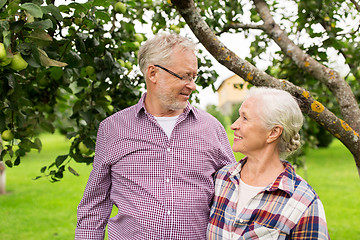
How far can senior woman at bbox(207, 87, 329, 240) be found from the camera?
57.2 inches

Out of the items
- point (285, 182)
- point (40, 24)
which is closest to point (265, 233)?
point (285, 182)

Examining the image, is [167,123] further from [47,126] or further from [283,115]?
[47,126]

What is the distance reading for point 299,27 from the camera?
10.8ft

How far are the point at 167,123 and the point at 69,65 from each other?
0.64 metres

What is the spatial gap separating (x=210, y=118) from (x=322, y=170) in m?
10.1

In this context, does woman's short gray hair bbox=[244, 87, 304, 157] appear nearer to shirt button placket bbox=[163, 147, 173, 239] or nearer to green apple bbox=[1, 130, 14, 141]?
shirt button placket bbox=[163, 147, 173, 239]

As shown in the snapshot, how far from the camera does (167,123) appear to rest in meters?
1.92

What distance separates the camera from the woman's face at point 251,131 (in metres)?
1.59

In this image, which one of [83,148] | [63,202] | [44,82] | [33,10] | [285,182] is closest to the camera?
[33,10]

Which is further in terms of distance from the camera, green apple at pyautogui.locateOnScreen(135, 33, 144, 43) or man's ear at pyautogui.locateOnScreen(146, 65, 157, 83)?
green apple at pyautogui.locateOnScreen(135, 33, 144, 43)

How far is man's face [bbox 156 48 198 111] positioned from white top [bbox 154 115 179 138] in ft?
0.19

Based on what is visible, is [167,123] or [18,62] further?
[167,123]

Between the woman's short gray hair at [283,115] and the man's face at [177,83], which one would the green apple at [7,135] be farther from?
the woman's short gray hair at [283,115]

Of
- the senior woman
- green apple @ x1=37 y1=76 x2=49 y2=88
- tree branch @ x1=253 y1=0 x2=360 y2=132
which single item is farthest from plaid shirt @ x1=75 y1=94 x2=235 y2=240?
green apple @ x1=37 y1=76 x2=49 y2=88
